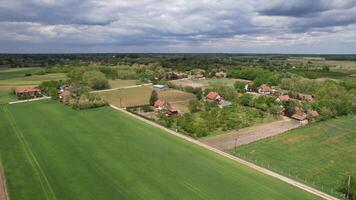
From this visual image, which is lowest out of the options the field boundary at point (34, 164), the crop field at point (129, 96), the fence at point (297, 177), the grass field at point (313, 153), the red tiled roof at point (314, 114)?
the grass field at point (313, 153)

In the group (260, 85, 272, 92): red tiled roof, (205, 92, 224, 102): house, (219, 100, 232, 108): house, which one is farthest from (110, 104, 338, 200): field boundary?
(260, 85, 272, 92): red tiled roof

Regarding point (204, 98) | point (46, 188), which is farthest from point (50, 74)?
point (46, 188)

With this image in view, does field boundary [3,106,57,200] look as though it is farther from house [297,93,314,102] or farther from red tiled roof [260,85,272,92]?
red tiled roof [260,85,272,92]

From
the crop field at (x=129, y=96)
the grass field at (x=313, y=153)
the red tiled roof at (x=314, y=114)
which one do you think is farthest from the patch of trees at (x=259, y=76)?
the grass field at (x=313, y=153)

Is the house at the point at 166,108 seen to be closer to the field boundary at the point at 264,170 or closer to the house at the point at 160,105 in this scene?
the house at the point at 160,105

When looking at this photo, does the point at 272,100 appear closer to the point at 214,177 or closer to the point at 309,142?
the point at 309,142
